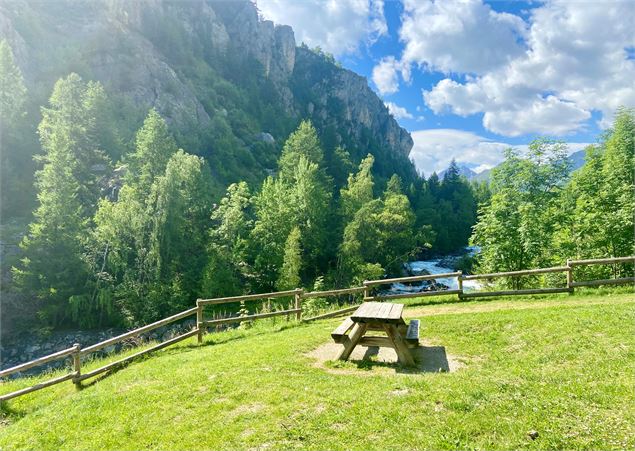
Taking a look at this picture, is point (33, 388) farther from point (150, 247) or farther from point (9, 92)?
point (9, 92)

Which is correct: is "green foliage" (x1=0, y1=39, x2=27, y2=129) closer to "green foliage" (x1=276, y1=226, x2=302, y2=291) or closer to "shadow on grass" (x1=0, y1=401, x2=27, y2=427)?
"green foliage" (x1=276, y1=226, x2=302, y2=291)

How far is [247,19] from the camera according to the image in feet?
331

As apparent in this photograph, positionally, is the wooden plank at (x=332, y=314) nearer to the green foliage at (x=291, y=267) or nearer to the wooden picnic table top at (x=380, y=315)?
the wooden picnic table top at (x=380, y=315)

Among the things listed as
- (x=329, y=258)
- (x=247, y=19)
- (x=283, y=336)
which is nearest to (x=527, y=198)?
(x=283, y=336)

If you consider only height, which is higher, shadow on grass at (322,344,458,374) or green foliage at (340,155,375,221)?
green foliage at (340,155,375,221)

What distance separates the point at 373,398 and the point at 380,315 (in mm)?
2414

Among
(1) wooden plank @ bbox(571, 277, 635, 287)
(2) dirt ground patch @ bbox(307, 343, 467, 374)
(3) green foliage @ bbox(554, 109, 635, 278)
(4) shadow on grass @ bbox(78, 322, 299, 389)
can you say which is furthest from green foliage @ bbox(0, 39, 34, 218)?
(3) green foliage @ bbox(554, 109, 635, 278)

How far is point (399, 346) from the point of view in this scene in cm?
843

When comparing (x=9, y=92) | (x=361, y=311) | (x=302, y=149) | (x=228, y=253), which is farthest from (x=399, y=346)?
(x=9, y=92)

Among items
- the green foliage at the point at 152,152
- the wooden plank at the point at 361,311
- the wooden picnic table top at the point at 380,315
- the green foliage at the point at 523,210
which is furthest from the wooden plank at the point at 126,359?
the green foliage at the point at 152,152

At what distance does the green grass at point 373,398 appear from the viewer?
4.95 m

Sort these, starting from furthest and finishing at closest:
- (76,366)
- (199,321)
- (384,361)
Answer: (199,321) → (76,366) → (384,361)

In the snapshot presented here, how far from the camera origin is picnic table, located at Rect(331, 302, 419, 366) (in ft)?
27.6

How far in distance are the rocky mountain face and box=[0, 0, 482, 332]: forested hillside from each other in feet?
1.06
